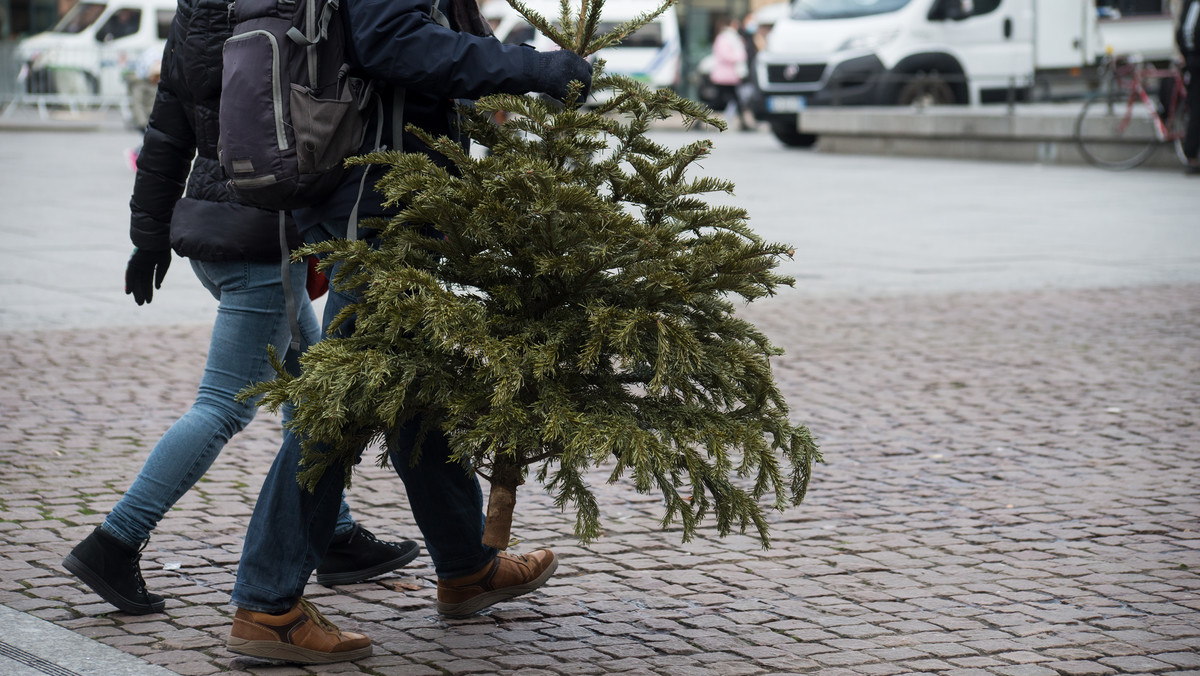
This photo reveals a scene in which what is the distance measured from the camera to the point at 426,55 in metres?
3.13

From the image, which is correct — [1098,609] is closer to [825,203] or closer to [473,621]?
[473,621]

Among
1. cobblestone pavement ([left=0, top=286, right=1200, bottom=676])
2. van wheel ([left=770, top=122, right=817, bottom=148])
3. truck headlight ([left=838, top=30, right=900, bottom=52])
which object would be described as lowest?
cobblestone pavement ([left=0, top=286, right=1200, bottom=676])

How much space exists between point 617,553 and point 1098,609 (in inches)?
52.2

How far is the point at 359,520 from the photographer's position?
4.59 m

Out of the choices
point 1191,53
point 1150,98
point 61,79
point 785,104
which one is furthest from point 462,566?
point 61,79

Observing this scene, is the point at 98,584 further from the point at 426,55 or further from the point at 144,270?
the point at 426,55

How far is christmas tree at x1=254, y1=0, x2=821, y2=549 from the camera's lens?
120 inches

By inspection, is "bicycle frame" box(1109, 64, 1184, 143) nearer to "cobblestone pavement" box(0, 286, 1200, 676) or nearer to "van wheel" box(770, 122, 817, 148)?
"van wheel" box(770, 122, 817, 148)

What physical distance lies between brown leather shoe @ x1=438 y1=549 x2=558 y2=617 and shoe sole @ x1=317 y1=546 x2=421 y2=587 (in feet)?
1.21

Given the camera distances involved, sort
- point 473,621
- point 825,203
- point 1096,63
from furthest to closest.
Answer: point 1096,63 → point 825,203 → point 473,621

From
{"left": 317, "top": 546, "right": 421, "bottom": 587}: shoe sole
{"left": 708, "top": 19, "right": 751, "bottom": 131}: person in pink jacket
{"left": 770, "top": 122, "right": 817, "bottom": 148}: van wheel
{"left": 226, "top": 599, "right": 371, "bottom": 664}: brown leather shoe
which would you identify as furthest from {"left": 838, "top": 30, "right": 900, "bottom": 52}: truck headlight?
{"left": 226, "top": 599, "right": 371, "bottom": 664}: brown leather shoe

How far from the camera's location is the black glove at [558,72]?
3205 millimetres

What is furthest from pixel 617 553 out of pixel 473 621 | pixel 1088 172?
pixel 1088 172

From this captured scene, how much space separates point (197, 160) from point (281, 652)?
118cm
